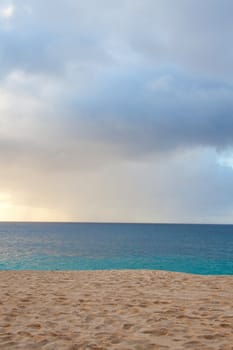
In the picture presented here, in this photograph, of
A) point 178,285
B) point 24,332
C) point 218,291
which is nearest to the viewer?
point 24,332

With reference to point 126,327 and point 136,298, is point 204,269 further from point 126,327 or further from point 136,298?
point 126,327

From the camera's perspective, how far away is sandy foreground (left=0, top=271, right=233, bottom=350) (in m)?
6.34

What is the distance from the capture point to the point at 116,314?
8.28 meters

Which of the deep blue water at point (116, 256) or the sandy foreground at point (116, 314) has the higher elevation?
the sandy foreground at point (116, 314)

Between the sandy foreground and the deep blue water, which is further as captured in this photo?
the deep blue water

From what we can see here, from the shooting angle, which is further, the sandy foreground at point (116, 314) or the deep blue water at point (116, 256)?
the deep blue water at point (116, 256)

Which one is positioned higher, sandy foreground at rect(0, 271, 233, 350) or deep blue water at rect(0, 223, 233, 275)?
sandy foreground at rect(0, 271, 233, 350)

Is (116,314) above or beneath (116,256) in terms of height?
above

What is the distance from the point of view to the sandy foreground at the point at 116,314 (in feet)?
20.8

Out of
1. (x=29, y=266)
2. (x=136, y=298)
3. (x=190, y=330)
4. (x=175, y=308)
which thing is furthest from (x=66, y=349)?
(x=29, y=266)

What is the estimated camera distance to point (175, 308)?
884cm

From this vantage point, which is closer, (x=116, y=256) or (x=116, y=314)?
(x=116, y=314)

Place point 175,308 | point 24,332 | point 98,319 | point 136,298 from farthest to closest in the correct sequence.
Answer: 1. point 136,298
2. point 175,308
3. point 98,319
4. point 24,332

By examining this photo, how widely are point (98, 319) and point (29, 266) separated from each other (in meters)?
32.3
